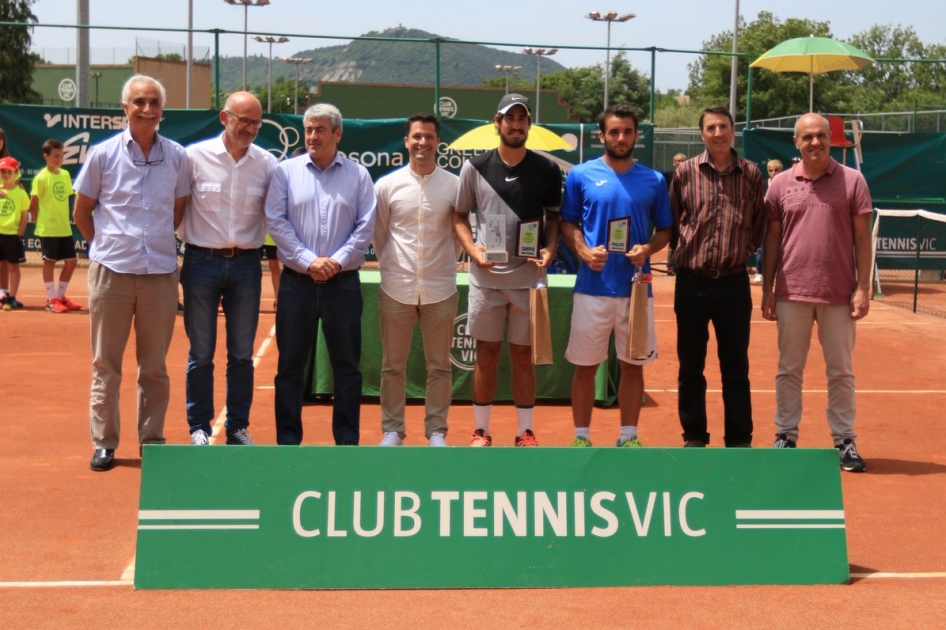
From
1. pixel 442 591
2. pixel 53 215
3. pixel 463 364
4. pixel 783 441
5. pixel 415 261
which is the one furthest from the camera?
pixel 53 215

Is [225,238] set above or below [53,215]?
below

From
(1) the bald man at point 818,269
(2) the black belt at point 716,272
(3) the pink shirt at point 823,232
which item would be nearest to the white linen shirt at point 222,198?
(2) the black belt at point 716,272

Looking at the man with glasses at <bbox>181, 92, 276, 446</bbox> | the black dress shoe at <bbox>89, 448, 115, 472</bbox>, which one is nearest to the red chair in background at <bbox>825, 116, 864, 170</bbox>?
the man with glasses at <bbox>181, 92, 276, 446</bbox>

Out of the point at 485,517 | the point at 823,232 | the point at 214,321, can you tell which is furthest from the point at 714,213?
the point at 214,321

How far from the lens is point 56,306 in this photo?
1323 centimetres

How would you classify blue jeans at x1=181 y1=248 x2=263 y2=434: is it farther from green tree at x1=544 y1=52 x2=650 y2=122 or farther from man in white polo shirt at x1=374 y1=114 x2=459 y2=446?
green tree at x1=544 y1=52 x2=650 y2=122

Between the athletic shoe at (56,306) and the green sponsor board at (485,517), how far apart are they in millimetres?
9429

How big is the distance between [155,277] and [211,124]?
1119 centimetres

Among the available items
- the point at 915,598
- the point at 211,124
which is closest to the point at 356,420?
the point at 915,598

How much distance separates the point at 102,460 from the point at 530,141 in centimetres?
881

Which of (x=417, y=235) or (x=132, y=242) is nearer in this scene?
(x=132, y=242)

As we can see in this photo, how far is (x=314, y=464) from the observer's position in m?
4.59

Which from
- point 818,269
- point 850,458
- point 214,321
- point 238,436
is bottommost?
point 850,458

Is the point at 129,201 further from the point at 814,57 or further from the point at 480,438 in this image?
the point at 814,57
